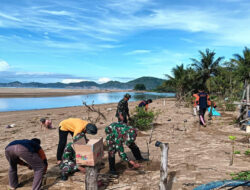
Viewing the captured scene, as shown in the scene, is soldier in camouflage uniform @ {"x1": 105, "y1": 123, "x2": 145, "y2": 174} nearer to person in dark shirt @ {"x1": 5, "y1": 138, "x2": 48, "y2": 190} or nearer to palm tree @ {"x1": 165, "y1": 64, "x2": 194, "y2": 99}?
person in dark shirt @ {"x1": 5, "y1": 138, "x2": 48, "y2": 190}

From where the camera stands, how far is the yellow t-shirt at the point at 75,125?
4.09 meters

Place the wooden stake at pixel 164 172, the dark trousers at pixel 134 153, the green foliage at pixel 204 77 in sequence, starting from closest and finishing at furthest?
the wooden stake at pixel 164 172
the dark trousers at pixel 134 153
the green foliage at pixel 204 77

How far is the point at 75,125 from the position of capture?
4.32 m

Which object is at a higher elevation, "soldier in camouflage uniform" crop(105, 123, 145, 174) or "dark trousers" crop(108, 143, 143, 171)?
"soldier in camouflage uniform" crop(105, 123, 145, 174)

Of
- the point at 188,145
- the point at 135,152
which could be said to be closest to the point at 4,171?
the point at 135,152

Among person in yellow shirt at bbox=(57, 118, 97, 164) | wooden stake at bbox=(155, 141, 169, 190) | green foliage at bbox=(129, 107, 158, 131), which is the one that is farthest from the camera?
green foliage at bbox=(129, 107, 158, 131)

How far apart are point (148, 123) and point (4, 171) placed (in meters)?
5.76

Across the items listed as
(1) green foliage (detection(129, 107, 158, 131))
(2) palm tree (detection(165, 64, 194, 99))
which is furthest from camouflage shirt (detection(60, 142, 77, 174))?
(2) palm tree (detection(165, 64, 194, 99))

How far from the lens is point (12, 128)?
10.3 meters

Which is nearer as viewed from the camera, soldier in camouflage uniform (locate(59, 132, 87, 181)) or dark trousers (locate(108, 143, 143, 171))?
soldier in camouflage uniform (locate(59, 132, 87, 181))

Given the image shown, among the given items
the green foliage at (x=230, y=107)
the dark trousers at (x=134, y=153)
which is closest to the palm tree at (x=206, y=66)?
the green foliage at (x=230, y=107)

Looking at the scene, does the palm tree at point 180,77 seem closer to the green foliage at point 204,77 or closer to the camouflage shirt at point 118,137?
the green foliage at point 204,77

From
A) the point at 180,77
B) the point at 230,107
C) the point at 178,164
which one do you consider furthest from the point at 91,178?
the point at 180,77

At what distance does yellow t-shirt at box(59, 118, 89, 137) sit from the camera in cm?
409
